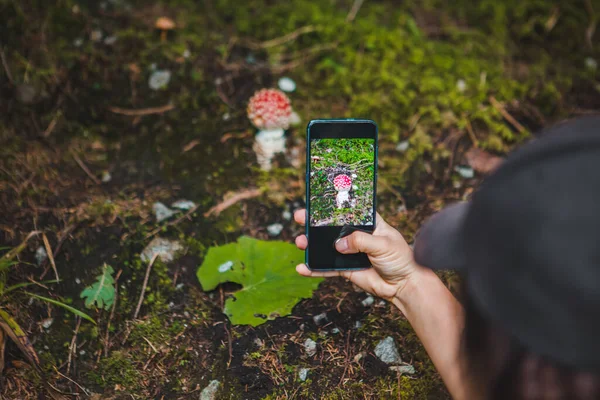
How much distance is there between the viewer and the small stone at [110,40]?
3402 millimetres

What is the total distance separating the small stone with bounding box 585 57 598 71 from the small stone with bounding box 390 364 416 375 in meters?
2.76

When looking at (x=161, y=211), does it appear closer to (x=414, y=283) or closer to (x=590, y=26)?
(x=414, y=283)

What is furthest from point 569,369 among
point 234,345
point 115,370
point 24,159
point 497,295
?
point 24,159

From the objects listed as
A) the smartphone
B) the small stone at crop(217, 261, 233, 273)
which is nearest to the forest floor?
the small stone at crop(217, 261, 233, 273)

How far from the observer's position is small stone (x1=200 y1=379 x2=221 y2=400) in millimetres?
1927

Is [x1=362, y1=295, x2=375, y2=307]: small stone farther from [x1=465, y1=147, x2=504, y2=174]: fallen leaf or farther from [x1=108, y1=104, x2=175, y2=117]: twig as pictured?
[x1=108, y1=104, x2=175, y2=117]: twig

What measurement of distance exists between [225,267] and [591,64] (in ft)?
10.1

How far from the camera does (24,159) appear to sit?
2.78m

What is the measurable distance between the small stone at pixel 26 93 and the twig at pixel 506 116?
9.81 ft

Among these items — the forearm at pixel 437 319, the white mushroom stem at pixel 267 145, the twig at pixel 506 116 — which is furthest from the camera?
the twig at pixel 506 116

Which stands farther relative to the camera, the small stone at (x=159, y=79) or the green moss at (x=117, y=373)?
the small stone at (x=159, y=79)

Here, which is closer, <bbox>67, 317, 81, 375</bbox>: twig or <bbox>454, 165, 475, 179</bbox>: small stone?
<bbox>67, 317, 81, 375</bbox>: twig

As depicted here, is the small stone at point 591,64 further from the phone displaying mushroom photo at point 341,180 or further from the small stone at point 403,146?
the phone displaying mushroom photo at point 341,180

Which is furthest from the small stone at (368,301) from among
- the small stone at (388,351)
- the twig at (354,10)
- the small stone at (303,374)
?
the twig at (354,10)
